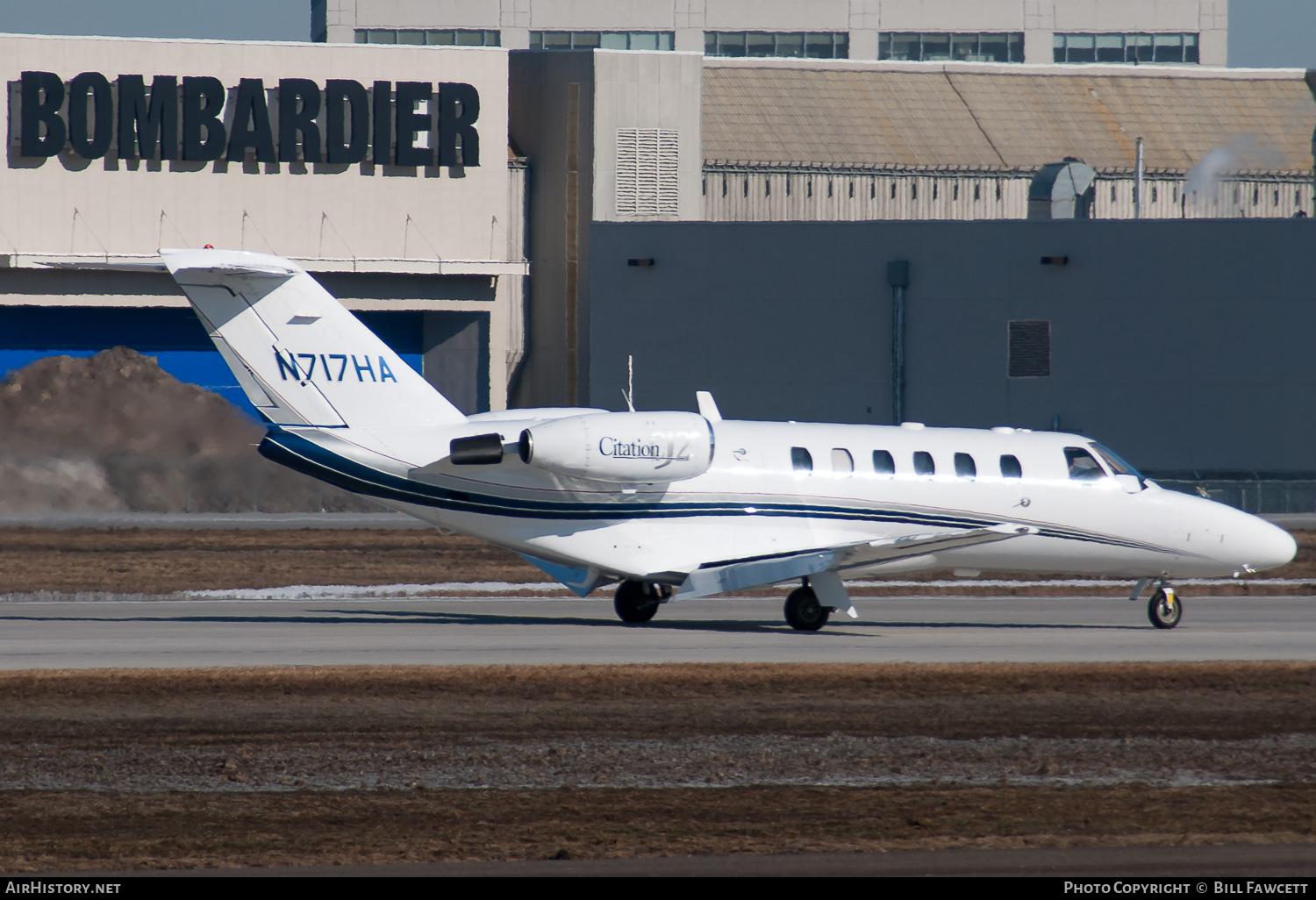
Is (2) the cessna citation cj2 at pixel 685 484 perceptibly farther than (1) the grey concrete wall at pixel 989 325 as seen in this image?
No

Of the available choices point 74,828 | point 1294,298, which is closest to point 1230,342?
point 1294,298

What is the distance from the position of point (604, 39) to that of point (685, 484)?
3027 inches

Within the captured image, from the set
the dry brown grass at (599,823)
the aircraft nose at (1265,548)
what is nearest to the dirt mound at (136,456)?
the aircraft nose at (1265,548)

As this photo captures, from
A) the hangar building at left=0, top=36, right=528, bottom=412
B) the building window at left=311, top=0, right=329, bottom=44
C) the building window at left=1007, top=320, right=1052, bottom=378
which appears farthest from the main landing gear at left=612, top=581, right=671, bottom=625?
the building window at left=311, top=0, right=329, bottom=44

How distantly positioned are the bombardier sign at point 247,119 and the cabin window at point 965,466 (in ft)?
103

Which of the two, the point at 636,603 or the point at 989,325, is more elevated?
the point at 989,325

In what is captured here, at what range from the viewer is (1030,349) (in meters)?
48.1

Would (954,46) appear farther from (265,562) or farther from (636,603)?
(636,603)

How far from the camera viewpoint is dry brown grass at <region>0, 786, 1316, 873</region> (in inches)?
405

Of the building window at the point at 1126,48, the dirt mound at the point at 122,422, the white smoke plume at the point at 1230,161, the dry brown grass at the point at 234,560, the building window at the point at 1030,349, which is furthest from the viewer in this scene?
the building window at the point at 1126,48

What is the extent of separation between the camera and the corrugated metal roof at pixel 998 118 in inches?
2368

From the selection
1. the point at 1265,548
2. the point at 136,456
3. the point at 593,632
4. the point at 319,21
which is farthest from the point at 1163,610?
the point at 319,21

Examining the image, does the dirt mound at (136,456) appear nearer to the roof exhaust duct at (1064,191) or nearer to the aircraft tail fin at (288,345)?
the aircraft tail fin at (288,345)

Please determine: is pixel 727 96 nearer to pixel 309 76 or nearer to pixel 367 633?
pixel 309 76
